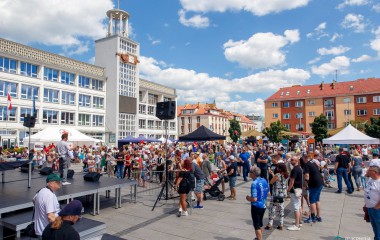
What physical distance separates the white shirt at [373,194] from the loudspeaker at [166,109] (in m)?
6.16

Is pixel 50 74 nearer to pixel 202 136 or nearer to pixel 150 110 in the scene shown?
pixel 150 110

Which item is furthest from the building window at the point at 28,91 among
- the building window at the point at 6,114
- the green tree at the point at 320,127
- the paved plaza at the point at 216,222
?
the green tree at the point at 320,127

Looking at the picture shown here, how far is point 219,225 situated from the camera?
273 inches

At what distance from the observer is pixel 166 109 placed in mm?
9609

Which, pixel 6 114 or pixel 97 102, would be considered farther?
pixel 97 102

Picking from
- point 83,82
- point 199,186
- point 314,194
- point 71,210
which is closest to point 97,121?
point 83,82

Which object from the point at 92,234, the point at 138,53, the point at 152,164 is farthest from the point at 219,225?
the point at 138,53

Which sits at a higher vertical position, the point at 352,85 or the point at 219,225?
the point at 352,85

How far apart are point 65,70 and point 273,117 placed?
49023 mm

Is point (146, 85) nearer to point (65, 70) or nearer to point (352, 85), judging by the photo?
point (65, 70)

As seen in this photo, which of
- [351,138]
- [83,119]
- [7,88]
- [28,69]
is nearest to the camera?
[351,138]

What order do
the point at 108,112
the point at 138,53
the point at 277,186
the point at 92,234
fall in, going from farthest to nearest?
the point at 138,53
the point at 108,112
the point at 277,186
the point at 92,234

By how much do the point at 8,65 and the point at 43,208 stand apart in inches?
1381

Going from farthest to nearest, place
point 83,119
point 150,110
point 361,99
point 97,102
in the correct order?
point 361,99, point 150,110, point 97,102, point 83,119
